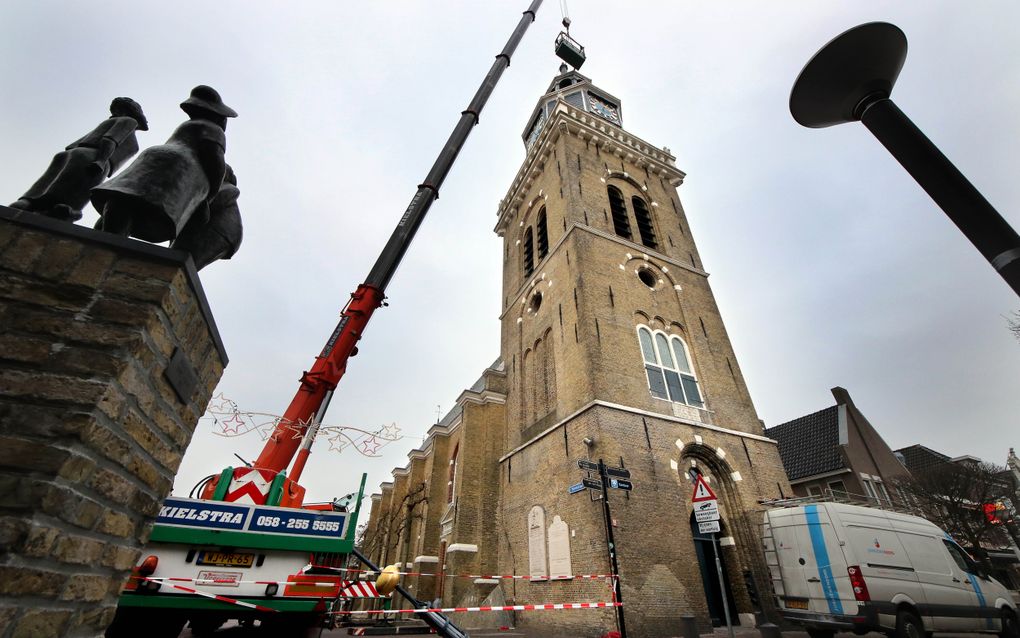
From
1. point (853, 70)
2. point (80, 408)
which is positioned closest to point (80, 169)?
point (80, 408)

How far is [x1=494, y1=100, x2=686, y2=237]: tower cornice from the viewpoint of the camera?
64.8 feet

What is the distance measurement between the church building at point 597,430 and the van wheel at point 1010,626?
4038mm

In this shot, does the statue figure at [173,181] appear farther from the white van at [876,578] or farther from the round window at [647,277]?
the round window at [647,277]

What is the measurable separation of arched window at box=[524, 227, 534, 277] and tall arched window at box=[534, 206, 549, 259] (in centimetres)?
70

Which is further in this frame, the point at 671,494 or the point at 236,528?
the point at 671,494

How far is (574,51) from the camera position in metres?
22.3

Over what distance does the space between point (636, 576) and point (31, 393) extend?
33.6 ft

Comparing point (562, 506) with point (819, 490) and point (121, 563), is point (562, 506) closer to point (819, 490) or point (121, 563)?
point (121, 563)

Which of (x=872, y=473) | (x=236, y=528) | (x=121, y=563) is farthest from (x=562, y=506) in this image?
(x=872, y=473)

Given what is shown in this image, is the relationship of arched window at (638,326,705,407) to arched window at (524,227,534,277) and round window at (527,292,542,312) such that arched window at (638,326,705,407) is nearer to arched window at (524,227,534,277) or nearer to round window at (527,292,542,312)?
round window at (527,292,542,312)

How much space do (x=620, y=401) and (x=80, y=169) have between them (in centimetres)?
1127

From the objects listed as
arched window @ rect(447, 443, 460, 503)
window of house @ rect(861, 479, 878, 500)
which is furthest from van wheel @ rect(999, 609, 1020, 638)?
arched window @ rect(447, 443, 460, 503)

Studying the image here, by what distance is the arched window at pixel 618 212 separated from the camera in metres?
17.6

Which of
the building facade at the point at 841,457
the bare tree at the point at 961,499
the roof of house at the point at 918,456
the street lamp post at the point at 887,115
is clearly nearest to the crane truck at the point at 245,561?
the street lamp post at the point at 887,115
